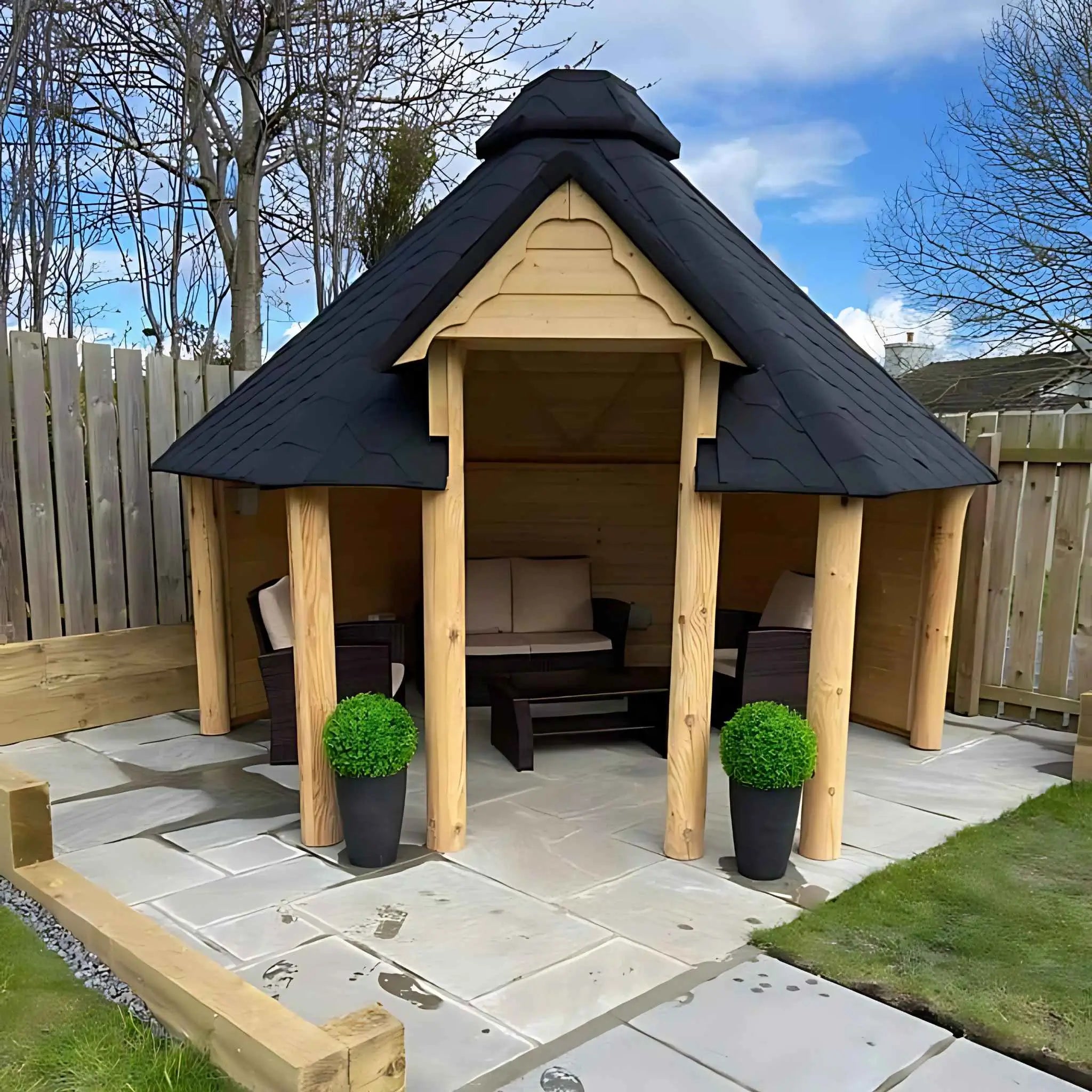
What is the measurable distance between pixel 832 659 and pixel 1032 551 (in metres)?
3.16

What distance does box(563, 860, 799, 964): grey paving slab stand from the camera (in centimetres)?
335

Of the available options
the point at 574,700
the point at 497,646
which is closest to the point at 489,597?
the point at 497,646

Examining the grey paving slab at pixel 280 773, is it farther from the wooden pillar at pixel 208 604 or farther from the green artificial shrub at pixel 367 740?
the green artificial shrub at pixel 367 740

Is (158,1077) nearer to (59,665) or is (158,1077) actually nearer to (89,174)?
(59,665)

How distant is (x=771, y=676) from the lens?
518 centimetres

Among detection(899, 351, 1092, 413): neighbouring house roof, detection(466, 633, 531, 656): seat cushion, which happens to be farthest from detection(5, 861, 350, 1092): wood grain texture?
detection(899, 351, 1092, 413): neighbouring house roof

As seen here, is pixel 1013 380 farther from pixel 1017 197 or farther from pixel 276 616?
pixel 276 616

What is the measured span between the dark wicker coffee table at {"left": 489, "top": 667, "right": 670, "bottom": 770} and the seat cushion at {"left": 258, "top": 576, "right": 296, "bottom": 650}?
1316mm

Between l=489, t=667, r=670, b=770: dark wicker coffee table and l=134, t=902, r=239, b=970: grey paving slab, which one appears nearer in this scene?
l=134, t=902, r=239, b=970: grey paving slab

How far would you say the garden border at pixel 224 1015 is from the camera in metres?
2.20

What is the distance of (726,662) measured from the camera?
20.2 ft

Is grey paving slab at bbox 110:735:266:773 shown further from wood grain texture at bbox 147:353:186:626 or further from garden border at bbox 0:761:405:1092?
garden border at bbox 0:761:405:1092

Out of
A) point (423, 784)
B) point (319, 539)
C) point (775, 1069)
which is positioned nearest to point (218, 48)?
point (319, 539)

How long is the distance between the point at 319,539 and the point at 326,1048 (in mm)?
2320
